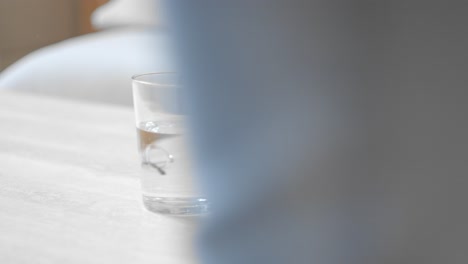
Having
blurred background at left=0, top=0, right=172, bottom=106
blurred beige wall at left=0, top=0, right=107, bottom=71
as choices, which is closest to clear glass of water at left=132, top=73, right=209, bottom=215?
blurred background at left=0, top=0, right=172, bottom=106

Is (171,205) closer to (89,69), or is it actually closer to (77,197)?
(77,197)

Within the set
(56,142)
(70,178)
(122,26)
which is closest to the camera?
(70,178)

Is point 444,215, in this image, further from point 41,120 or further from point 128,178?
point 41,120

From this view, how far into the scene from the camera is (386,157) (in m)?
0.20

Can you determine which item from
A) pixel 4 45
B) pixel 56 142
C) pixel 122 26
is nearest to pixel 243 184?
pixel 56 142

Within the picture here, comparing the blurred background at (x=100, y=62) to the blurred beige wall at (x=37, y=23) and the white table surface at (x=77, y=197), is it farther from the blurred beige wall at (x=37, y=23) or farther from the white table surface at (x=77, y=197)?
the blurred beige wall at (x=37, y=23)

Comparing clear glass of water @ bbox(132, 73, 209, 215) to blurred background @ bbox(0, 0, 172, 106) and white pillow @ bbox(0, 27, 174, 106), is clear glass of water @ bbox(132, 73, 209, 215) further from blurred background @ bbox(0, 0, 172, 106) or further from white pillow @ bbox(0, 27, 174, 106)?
white pillow @ bbox(0, 27, 174, 106)

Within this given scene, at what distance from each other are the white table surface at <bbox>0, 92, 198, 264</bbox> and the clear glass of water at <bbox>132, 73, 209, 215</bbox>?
0.03 feet

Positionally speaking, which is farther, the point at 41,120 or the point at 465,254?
the point at 41,120

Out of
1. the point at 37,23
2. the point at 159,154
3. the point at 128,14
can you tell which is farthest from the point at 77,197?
the point at 37,23

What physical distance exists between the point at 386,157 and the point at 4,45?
2.44 metres

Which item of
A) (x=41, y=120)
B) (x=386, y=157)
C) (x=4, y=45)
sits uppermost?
(x=386, y=157)

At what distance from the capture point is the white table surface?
1.21ft

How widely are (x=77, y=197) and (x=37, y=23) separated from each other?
2.15m
